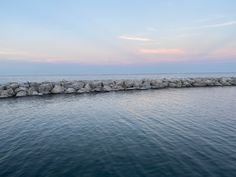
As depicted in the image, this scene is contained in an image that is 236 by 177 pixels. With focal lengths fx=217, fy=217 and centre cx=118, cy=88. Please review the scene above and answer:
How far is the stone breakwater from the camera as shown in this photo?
43906 mm

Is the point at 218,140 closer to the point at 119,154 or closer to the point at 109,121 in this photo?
the point at 119,154

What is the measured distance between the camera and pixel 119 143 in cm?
1666

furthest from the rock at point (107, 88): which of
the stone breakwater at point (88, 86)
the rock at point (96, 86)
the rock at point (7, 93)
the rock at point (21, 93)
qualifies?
the rock at point (7, 93)

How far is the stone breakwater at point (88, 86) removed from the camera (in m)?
43.9

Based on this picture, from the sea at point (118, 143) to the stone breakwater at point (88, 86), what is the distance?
15.7 meters

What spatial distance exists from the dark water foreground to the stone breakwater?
52.6ft

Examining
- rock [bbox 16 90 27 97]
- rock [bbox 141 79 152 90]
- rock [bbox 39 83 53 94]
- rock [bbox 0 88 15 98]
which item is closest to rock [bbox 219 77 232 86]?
rock [bbox 141 79 152 90]

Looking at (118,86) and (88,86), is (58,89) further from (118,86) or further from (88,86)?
(118,86)

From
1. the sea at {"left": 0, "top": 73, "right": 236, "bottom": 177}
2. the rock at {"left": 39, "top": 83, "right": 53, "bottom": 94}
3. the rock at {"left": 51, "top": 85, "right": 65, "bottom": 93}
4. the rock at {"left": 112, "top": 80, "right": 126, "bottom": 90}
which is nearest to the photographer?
the sea at {"left": 0, "top": 73, "right": 236, "bottom": 177}

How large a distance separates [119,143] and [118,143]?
77 mm

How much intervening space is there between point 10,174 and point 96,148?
5737mm

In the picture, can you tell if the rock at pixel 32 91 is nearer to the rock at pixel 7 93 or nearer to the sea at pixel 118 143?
the rock at pixel 7 93

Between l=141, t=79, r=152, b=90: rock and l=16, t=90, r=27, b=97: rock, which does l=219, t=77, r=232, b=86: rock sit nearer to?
l=141, t=79, r=152, b=90: rock

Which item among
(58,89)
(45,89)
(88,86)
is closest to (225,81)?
(88,86)
